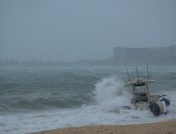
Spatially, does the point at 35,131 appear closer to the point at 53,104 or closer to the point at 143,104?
the point at 143,104

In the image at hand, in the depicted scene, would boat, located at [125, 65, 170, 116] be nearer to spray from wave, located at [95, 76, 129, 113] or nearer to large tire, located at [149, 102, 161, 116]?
large tire, located at [149, 102, 161, 116]

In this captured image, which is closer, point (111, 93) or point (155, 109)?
point (155, 109)

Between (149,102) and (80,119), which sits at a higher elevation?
(149,102)

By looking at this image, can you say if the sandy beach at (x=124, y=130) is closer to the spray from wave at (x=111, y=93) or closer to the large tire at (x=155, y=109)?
the large tire at (x=155, y=109)

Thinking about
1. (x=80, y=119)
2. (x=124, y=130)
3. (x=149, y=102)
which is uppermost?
(x=149, y=102)

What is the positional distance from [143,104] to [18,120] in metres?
8.35

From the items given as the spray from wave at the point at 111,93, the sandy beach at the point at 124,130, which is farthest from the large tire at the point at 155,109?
the sandy beach at the point at 124,130

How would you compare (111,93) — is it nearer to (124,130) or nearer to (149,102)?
(149,102)

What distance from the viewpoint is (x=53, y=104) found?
31.3 metres

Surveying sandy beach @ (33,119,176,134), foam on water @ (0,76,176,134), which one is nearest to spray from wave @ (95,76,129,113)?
foam on water @ (0,76,176,134)

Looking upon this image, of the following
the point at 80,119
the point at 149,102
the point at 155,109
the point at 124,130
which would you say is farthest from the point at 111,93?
the point at 124,130

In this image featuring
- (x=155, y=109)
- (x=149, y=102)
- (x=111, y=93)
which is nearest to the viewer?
(x=155, y=109)

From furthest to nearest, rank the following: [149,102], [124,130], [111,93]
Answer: [111,93] → [149,102] → [124,130]

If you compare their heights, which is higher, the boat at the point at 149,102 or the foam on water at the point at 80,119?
the boat at the point at 149,102
